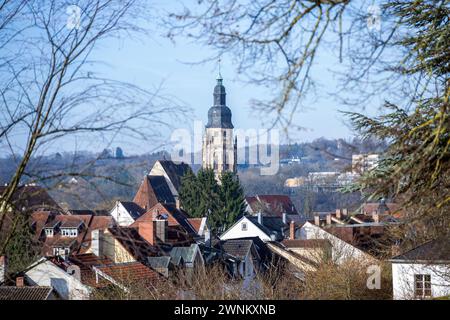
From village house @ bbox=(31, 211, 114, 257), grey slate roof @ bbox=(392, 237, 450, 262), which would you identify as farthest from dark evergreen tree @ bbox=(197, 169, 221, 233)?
village house @ bbox=(31, 211, 114, 257)

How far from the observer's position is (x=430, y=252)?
1783cm

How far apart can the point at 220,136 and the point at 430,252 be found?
7325 centimetres

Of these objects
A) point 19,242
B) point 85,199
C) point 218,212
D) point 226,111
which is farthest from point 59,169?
point 226,111

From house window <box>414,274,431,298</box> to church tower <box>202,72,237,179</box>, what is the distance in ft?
178

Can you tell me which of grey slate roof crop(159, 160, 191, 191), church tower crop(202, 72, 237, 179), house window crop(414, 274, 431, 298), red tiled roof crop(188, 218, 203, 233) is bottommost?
house window crop(414, 274, 431, 298)

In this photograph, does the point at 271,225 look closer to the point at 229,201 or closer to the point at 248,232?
the point at 248,232

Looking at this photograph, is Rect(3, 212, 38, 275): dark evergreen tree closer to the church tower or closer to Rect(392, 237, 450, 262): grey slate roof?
Rect(392, 237, 450, 262): grey slate roof

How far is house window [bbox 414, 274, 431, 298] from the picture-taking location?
62.7 ft

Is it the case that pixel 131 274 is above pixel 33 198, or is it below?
below

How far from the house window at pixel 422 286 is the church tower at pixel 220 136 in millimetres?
54182

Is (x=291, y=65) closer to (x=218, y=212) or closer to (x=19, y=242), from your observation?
(x=19, y=242)

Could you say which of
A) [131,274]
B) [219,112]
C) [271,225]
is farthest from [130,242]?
[219,112]
